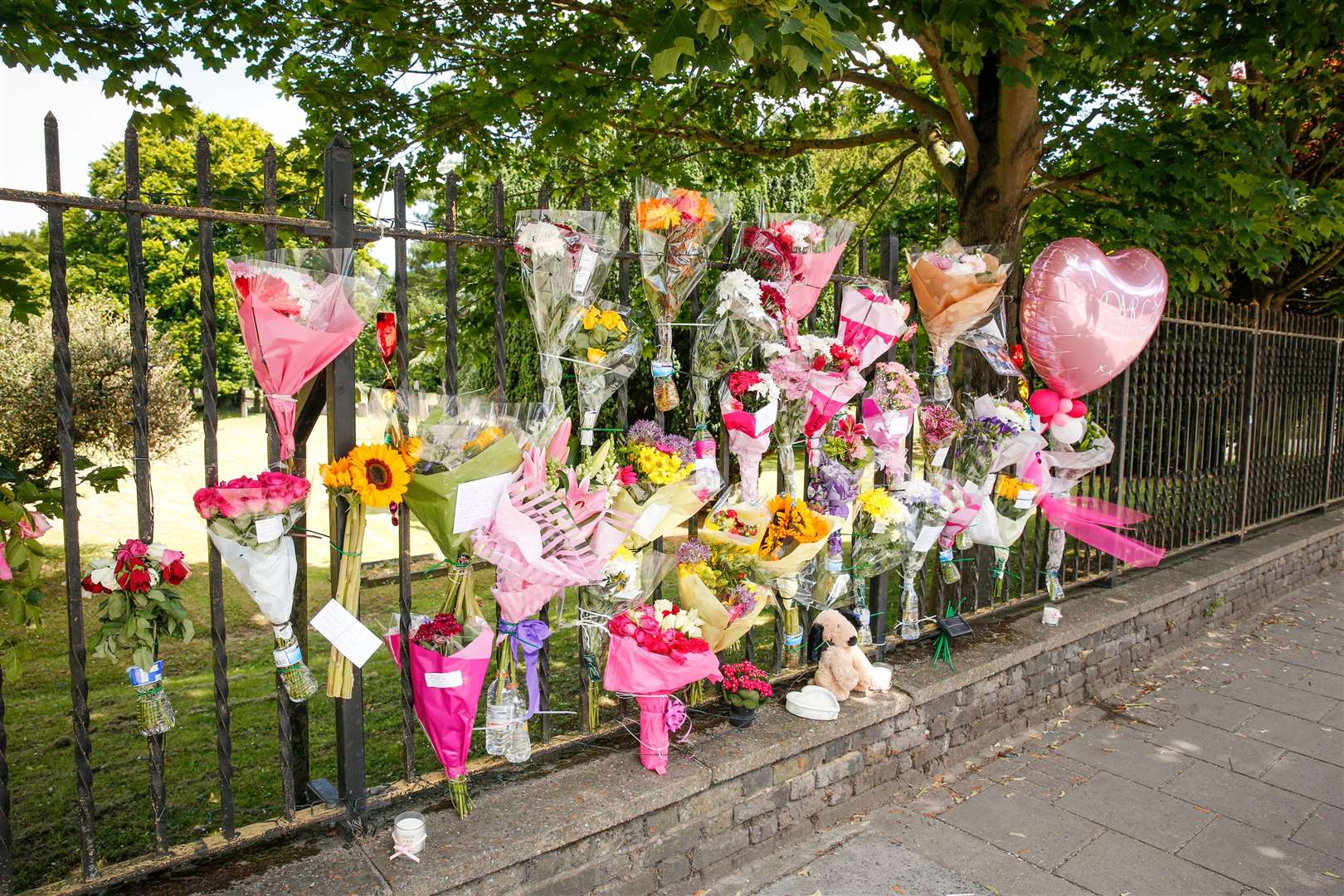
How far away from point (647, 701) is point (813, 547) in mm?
834

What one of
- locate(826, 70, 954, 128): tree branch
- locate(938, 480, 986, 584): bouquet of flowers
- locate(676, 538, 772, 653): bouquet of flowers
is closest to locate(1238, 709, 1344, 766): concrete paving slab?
locate(938, 480, 986, 584): bouquet of flowers

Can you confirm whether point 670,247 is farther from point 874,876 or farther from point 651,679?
point 874,876

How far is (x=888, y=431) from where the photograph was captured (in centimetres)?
357

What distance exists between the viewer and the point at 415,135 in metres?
6.40

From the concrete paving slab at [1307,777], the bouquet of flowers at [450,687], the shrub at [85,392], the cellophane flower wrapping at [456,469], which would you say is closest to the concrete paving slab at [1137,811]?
the concrete paving slab at [1307,777]

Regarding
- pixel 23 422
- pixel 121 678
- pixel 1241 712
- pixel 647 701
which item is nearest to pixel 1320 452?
pixel 1241 712

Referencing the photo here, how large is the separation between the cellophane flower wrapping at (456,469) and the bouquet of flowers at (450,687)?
98 mm

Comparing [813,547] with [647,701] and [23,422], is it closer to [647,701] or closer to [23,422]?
[647,701]

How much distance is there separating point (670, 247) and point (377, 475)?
134 cm

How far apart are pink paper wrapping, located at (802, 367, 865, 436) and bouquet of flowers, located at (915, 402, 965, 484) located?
59cm

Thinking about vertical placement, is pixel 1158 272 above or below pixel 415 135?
below

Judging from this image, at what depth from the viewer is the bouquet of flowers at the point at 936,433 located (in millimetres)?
3783

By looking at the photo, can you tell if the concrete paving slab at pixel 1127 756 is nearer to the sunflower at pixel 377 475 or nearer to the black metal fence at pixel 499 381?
the black metal fence at pixel 499 381

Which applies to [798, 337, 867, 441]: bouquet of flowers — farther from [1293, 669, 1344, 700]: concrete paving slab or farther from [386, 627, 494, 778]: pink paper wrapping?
[1293, 669, 1344, 700]: concrete paving slab
